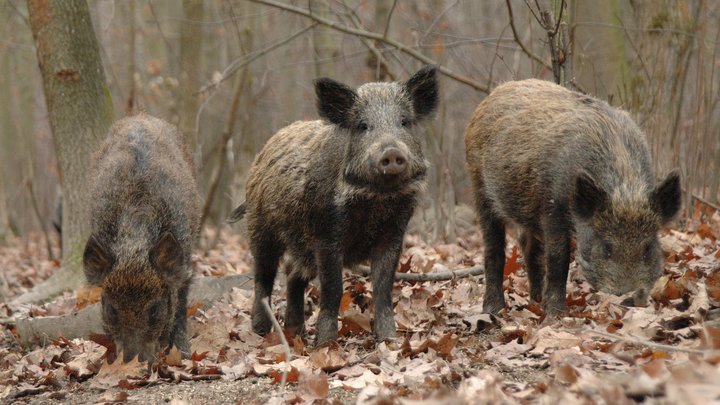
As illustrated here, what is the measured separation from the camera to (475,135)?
771cm

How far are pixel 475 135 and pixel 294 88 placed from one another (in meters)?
15.6

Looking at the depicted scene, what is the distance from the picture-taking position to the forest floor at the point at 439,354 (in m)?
3.93

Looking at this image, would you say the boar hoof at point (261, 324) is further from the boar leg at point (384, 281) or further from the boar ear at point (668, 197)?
the boar ear at point (668, 197)

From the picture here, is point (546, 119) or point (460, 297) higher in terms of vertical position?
point (546, 119)

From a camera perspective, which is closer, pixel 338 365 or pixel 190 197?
pixel 338 365

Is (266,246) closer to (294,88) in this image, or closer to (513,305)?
(513,305)

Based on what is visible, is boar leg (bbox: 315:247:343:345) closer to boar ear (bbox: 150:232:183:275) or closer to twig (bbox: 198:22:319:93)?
boar ear (bbox: 150:232:183:275)

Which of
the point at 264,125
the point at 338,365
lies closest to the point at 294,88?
the point at 264,125

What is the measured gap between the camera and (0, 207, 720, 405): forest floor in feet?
12.9

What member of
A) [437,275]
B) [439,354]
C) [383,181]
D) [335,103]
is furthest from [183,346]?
[437,275]

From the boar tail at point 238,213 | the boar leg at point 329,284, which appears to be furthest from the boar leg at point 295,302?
the boar tail at point 238,213

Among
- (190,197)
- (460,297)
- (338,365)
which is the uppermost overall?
(190,197)

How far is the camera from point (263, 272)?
25.1ft

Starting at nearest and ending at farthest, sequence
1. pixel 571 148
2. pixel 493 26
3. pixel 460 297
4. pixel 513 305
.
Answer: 1. pixel 571 148
2. pixel 513 305
3. pixel 460 297
4. pixel 493 26
